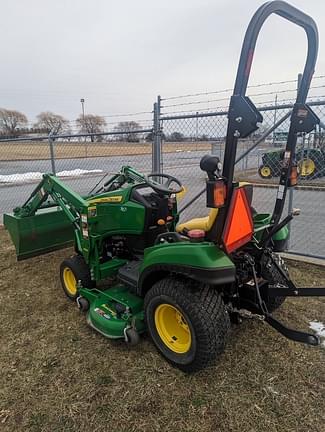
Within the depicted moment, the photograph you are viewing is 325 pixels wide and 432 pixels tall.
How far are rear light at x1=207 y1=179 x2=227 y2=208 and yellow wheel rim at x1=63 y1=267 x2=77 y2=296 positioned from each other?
212 centimetres

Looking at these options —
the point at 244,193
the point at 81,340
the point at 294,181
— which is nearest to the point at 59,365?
the point at 81,340

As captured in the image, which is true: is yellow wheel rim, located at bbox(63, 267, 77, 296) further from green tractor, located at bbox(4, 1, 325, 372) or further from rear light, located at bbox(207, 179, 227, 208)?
rear light, located at bbox(207, 179, 227, 208)

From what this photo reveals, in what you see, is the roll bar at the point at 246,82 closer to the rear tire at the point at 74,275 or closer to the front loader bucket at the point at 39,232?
the rear tire at the point at 74,275

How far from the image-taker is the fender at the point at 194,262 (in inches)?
81.1

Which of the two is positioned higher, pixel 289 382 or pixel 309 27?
pixel 309 27

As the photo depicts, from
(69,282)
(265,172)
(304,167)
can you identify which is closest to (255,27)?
(69,282)

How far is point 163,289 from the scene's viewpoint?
2.39 m

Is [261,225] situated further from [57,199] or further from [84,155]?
[84,155]

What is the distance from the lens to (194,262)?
2.12 metres

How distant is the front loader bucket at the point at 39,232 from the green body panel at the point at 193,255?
7.81 ft

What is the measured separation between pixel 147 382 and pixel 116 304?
2.37 ft

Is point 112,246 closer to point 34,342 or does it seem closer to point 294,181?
point 34,342

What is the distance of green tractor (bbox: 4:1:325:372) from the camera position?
202cm

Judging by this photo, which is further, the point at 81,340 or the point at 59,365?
the point at 81,340
